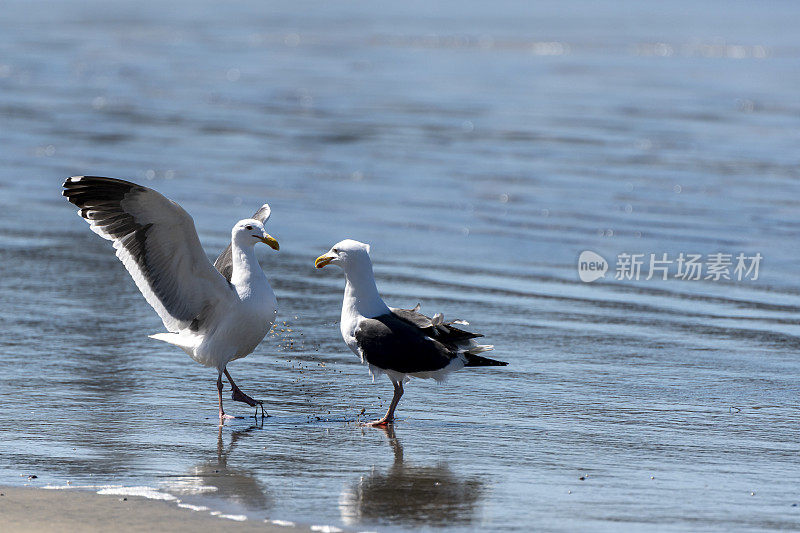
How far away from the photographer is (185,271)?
300 inches

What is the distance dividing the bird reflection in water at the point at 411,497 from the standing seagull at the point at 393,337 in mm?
828

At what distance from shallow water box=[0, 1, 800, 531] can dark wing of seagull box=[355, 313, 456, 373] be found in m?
0.35

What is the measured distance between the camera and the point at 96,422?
693 centimetres

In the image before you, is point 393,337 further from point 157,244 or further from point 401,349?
point 157,244

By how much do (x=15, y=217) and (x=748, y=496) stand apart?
912cm

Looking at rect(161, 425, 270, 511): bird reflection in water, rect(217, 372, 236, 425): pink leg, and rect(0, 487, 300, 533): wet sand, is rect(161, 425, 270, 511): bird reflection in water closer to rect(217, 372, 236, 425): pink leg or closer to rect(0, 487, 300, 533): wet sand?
rect(0, 487, 300, 533): wet sand

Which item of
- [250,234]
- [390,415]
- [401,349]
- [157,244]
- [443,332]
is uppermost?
[250,234]

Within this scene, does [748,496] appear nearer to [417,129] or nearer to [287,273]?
[287,273]

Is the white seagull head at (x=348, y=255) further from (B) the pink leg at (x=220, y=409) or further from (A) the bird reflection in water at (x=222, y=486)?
(A) the bird reflection in water at (x=222, y=486)

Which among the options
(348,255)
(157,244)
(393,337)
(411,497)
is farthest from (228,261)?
(411,497)

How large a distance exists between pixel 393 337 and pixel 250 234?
1.24 m

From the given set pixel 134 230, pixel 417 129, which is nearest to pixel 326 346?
pixel 134 230

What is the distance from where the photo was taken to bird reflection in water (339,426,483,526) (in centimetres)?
547

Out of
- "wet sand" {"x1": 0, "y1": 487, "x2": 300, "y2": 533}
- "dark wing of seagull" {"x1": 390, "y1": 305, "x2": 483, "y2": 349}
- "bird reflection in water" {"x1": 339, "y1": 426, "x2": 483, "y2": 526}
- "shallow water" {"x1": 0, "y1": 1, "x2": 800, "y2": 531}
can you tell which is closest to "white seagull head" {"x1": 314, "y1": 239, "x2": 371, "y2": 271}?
"dark wing of seagull" {"x1": 390, "y1": 305, "x2": 483, "y2": 349}
